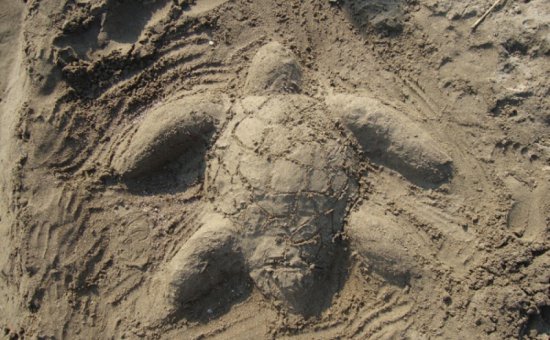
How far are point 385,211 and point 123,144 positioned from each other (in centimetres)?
243

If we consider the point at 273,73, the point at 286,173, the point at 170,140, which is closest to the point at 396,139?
the point at 286,173

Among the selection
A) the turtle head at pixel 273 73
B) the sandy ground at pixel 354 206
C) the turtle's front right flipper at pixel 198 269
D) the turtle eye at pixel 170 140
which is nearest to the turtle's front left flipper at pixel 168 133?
the turtle eye at pixel 170 140

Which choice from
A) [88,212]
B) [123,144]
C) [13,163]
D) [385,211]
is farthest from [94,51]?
[385,211]

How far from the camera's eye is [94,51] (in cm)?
409

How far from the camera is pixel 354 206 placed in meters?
3.78

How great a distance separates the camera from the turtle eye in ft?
12.6

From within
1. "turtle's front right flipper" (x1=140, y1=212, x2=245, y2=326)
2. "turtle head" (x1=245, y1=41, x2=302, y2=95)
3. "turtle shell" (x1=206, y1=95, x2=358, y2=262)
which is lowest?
"turtle's front right flipper" (x1=140, y1=212, x2=245, y2=326)

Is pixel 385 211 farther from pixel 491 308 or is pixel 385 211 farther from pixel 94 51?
pixel 94 51

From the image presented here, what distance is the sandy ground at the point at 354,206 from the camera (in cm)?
364

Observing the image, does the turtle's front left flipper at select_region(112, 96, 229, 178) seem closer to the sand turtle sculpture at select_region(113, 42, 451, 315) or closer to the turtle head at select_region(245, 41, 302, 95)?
the sand turtle sculpture at select_region(113, 42, 451, 315)

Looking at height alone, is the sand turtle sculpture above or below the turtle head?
below

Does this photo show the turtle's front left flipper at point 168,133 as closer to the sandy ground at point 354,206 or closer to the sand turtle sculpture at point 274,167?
the sand turtle sculpture at point 274,167

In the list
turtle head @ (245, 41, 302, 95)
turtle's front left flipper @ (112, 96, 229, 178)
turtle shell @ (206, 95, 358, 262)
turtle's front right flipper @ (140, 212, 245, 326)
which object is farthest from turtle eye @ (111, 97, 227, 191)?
turtle's front right flipper @ (140, 212, 245, 326)

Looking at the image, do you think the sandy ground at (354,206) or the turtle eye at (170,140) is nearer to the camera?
the sandy ground at (354,206)
